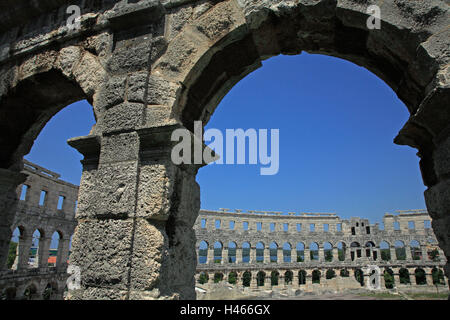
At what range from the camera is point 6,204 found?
14.0 ft

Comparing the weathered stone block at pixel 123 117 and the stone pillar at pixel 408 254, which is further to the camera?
the stone pillar at pixel 408 254

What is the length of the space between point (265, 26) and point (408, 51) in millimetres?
1257

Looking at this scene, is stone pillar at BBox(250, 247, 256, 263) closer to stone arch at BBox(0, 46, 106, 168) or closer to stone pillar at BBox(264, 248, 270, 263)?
stone pillar at BBox(264, 248, 270, 263)

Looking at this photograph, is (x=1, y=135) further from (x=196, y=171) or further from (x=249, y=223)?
(x=249, y=223)

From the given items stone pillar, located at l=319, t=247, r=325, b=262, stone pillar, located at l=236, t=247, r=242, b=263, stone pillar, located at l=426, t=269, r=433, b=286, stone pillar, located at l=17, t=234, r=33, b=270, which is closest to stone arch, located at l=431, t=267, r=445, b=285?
stone pillar, located at l=426, t=269, r=433, b=286

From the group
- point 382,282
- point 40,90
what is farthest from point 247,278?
point 40,90

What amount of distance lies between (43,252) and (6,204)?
19.5m

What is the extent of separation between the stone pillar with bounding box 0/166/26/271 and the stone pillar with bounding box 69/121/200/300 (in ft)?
7.34

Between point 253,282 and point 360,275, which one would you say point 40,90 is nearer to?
point 253,282

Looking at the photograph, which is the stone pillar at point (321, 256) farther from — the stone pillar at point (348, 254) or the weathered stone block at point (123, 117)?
the weathered stone block at point (123, 117)

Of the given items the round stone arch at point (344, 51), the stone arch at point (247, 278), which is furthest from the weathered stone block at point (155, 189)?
the stone arch at point (247, 278)

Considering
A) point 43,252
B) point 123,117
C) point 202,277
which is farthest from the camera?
point 202,277

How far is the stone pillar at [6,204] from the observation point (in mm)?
4230

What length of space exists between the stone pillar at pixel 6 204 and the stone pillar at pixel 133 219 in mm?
2239
